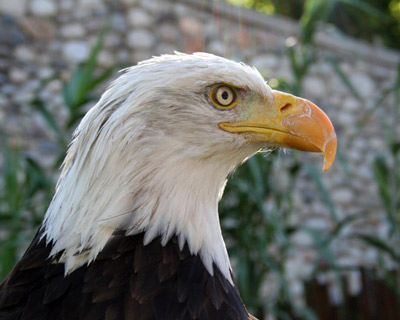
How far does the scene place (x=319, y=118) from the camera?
5.44 feet


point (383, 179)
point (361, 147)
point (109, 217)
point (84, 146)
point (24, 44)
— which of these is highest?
point (84, 146)

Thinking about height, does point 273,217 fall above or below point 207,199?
below

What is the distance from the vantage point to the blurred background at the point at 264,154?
3.28 m

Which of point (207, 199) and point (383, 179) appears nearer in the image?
point (207, 199)

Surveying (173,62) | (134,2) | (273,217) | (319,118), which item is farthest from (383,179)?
(134,2)

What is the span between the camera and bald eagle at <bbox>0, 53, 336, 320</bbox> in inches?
57.6

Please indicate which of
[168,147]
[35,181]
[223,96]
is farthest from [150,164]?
[35,181]

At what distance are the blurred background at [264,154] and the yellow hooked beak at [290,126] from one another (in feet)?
4.34

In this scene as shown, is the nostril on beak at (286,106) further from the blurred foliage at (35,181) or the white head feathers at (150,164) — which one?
the blurred foliage at (35,181)

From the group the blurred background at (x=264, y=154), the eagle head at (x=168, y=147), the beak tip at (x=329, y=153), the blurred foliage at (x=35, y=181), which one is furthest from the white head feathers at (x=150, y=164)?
the blurred foliage at (x=35, y=181)

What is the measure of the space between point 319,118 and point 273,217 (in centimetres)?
165

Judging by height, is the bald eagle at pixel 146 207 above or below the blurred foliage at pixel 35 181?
above

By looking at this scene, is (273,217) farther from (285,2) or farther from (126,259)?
(285,2)

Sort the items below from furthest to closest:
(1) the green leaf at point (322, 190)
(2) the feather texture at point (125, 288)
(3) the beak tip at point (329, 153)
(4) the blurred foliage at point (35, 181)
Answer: (1) the green leaf at point (322, 190) < (4) the blurred foliage at point (35, 181) < (3) the beak tip at point (329, 153) < (2) the feather texture at point (125, 288)
